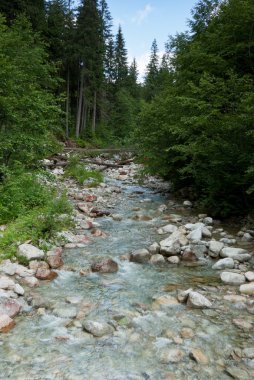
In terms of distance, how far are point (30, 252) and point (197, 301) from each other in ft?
9.82

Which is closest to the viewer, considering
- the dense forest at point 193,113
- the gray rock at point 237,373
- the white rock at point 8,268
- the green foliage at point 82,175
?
the gray rock at point 237,373

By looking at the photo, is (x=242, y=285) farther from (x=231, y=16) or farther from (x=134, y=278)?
(x=231, y=16)

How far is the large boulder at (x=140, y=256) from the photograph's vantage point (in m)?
6.06

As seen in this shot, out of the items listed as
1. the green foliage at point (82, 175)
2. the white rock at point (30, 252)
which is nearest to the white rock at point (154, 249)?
the white rock at point (30, 252)

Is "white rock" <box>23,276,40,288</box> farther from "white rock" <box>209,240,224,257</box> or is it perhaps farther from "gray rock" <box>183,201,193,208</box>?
"gray rock" <box>183,201,193,208</box>

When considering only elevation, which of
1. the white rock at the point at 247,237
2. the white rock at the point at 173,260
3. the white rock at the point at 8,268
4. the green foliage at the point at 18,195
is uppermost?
the green foliage at the point at 18,195

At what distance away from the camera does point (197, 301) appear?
4.35m

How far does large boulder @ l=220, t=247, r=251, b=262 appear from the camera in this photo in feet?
19.6

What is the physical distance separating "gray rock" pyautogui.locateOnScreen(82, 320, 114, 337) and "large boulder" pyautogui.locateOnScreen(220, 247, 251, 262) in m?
3.17

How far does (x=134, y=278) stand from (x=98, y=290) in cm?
75

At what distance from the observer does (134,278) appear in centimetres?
533

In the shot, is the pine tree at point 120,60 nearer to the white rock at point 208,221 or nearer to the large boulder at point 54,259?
the white rock at point 208,221

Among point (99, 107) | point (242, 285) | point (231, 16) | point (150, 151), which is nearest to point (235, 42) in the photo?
point (231, 16)

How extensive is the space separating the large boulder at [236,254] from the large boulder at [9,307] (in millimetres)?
3941
